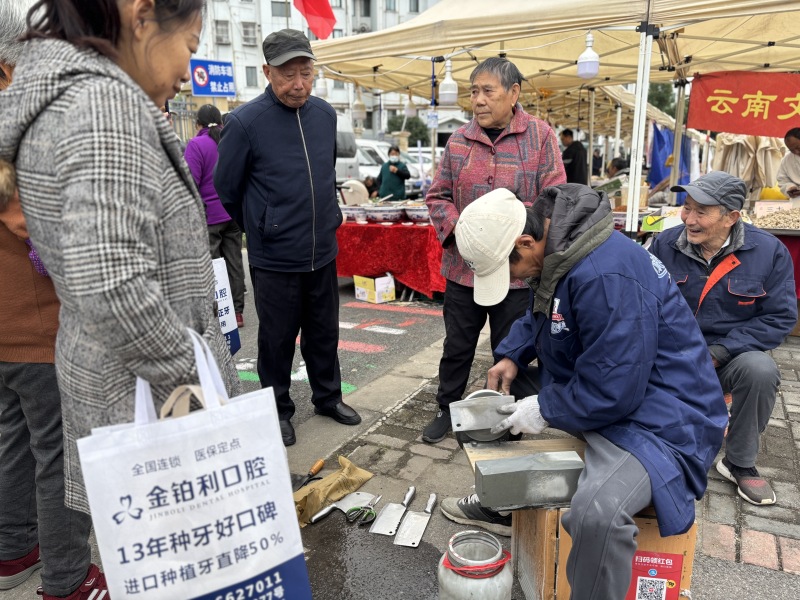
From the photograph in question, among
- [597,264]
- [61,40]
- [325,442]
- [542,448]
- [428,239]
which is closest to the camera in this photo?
[61,40]

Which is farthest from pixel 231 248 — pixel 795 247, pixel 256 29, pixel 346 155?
pixel 256 29

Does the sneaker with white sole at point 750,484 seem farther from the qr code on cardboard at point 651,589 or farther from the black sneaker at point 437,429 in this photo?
the black sneaker at point 437,429

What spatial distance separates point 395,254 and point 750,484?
14.8ft

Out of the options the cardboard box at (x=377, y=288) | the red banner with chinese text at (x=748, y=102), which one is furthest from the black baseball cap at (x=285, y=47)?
the red banner with chinese text at (x=748, y=102)

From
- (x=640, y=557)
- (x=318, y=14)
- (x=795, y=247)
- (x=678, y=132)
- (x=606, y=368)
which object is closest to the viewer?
(x=606, y=368)

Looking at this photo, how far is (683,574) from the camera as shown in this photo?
6.29ft

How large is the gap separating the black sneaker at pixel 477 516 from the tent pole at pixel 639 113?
2.96 m

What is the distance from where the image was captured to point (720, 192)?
290cm

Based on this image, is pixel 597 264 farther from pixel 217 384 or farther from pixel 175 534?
pixel 175 534

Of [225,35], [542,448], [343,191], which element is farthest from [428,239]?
[225,35]

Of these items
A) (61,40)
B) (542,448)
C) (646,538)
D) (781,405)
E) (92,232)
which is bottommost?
(781,405)

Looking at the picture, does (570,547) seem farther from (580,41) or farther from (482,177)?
(580,41)

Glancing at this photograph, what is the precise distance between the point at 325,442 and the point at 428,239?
344 centimetres

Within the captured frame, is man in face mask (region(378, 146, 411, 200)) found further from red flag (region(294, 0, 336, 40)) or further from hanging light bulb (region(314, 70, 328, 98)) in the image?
red flag (region(294, 0, 336, 40))
